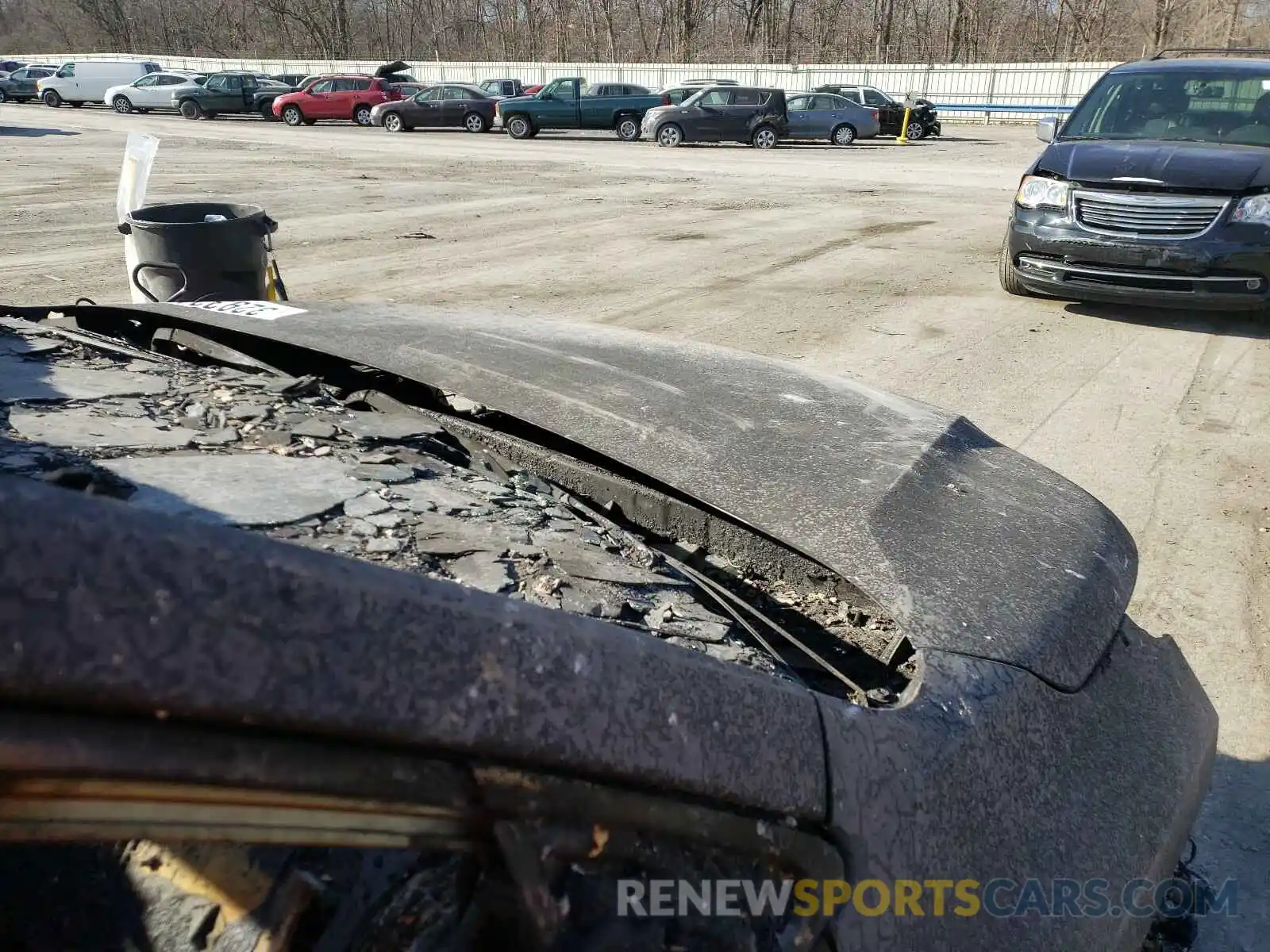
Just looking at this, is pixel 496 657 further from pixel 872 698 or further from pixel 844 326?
pixel 844 326

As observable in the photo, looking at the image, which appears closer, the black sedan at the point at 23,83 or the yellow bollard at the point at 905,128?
the yellow bollard at the point at 905,128

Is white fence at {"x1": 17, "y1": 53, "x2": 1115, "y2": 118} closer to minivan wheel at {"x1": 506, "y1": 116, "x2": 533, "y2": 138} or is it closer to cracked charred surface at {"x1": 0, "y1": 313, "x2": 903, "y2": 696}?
minivan wheel at {"x1": 506, "y1": 116, "x2": 533, "y2": 138}

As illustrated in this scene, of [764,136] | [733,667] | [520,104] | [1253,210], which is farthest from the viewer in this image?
[520,104]

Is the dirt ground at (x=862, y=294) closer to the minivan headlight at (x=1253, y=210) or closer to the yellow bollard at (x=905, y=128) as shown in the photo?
the minivan headlight at (x=1253, y=210)

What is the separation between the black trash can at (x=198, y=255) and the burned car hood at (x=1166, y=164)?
547cm

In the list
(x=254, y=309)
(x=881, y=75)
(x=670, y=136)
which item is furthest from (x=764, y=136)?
(x=254, y=309)

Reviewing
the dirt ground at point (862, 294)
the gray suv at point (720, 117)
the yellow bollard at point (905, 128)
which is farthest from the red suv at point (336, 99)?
the yellow bollard at point (905, 128)

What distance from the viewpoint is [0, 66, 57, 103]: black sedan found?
114ft

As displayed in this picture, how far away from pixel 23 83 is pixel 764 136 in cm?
2830

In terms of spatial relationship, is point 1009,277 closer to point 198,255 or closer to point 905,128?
point 198,255

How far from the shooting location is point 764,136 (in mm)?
23219

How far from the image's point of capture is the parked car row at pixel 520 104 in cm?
2294

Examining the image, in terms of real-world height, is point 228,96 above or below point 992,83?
below

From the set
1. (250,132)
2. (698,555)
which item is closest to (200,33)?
(250,132)
